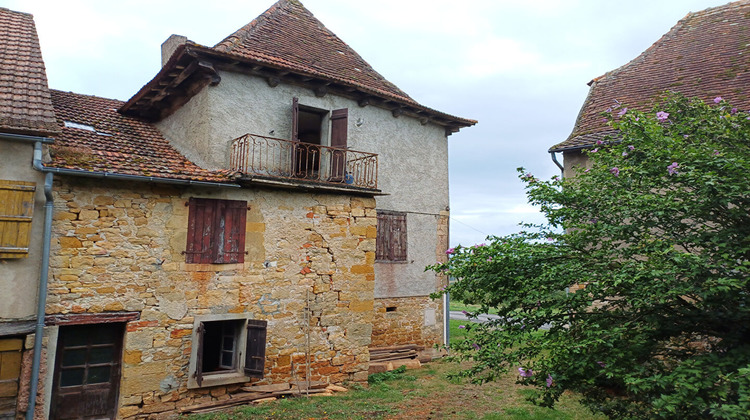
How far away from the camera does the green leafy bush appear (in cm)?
400

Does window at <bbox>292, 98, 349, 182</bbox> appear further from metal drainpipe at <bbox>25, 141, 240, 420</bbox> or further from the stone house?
metal drainpipe at <bbox>25, 141, 240, 420</bbox>

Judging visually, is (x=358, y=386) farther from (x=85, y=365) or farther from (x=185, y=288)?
(x=85, y=365)

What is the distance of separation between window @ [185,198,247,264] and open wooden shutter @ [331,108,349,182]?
2.39m

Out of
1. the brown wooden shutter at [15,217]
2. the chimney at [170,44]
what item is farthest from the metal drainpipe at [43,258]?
the chimney at [170,44]

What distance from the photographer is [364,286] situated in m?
10.3

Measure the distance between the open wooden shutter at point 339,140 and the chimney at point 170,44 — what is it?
16.2 ft

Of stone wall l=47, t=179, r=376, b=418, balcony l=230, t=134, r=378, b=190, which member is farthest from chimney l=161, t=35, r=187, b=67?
stone wall l=47, t=179, r=376, b=418

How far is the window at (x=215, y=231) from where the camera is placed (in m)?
8.41

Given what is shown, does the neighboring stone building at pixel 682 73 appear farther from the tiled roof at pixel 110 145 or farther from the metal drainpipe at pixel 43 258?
the metal drainpipe at pixel 43 258

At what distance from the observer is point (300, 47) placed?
38.3 feet

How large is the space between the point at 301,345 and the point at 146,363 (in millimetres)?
2800

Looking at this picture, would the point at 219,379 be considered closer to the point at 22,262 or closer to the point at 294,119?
the point at 22,262

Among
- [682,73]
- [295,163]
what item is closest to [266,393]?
[295,163]

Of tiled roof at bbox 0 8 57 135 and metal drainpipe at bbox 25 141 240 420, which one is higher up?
tiled roof at bbox 0 8 57 135
